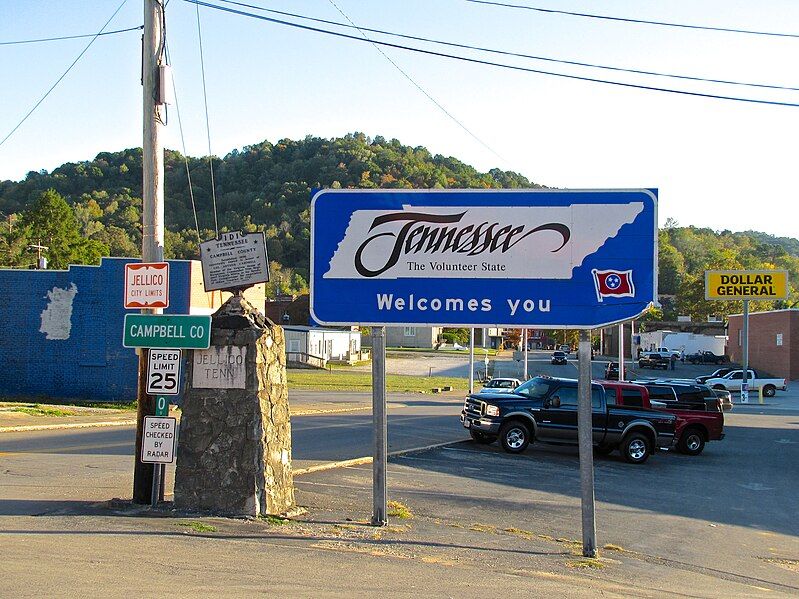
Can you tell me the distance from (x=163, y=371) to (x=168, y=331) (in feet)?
1.65

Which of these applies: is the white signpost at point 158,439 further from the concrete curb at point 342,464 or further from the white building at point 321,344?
the white building at point 321,344

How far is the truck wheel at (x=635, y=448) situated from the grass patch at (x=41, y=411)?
16373mm

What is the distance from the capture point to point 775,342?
7131 centimetres

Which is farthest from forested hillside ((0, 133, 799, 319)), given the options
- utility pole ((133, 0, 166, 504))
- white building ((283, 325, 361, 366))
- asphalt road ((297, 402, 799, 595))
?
utility pole ((133, 0, 166, 504))

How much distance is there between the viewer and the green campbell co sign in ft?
34.3

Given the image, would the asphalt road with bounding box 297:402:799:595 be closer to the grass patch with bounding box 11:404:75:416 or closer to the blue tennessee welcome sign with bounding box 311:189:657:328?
the blue tennessee welcome sign with bounding box 311:189:657:328

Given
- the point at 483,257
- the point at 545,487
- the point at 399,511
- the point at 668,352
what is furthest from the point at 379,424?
the point at 668,352

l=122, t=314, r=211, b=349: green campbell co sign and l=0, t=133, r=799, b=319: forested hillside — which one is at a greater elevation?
l=0, t=133, r=799, b=319: forested hillside

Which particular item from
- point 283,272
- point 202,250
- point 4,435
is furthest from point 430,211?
point 283,272

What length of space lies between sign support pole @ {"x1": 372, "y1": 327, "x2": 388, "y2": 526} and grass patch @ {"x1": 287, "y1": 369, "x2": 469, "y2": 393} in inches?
1476

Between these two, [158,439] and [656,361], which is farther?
[656,361]

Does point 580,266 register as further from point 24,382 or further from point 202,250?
point 24,382

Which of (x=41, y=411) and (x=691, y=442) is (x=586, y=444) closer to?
(x=691, y=442)

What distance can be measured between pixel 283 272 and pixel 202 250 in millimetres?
92900
